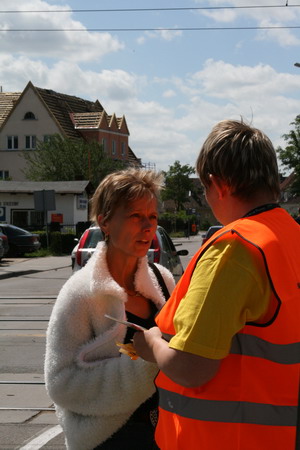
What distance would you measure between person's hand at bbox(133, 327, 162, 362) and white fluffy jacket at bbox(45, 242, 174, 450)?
0.49 meters

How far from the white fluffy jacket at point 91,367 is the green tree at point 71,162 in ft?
183

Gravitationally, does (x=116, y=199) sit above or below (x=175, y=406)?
above

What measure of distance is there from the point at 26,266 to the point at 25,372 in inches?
813

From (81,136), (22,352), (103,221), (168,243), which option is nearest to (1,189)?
(81,136)

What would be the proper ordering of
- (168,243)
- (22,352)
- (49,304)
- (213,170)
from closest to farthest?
(213,170) → (22,352) → (168,243) → (49,304)

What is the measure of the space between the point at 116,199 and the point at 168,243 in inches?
445

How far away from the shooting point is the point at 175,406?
81.8 inches

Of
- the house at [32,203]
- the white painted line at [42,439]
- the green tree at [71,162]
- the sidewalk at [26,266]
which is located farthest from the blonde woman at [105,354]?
the green tree at [71,162]

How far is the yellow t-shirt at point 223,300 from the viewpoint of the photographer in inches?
76.0

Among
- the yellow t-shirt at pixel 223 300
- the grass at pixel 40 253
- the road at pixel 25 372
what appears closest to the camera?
the yellow t-shirt at pixel 223 300

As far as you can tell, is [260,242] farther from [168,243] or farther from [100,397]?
[168,243]

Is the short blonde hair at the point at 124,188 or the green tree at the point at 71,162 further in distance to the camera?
the green tree at the point at 71,162

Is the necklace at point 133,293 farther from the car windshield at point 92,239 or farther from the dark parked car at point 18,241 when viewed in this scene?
the dark parked car at point 18,241

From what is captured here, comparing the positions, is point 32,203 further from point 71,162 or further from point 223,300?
point 223,300
